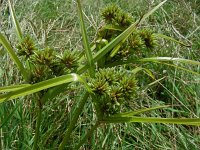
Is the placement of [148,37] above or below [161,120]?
above

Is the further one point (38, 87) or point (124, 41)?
point (124, 41)

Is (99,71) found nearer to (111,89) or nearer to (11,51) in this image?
(111,89)

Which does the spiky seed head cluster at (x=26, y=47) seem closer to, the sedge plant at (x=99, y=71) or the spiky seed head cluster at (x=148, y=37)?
the sedge plant at (x=99, y=71)

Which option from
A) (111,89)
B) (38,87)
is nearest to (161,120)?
(111,89)

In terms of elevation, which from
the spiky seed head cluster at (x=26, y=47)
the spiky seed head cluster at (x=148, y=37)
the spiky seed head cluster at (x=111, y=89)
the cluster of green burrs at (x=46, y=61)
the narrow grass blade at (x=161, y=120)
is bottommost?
the narrow grass blade at (x=161, y=120)

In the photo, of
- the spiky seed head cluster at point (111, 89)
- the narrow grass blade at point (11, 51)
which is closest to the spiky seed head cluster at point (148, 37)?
the spiky seed head cluster at point (111, 89)

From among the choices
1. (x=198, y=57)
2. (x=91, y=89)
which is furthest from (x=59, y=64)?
(x=198, y=57)

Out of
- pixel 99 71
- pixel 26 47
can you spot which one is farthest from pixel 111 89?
pixel 26 47

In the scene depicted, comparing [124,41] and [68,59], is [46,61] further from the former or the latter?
[124,41]
